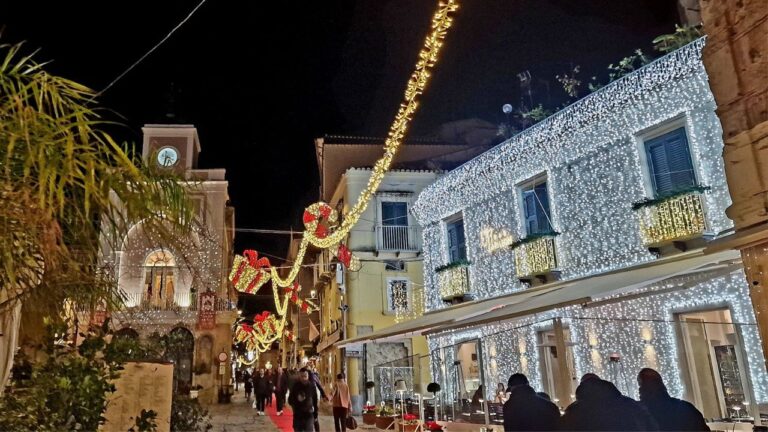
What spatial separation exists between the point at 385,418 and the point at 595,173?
8339 mm

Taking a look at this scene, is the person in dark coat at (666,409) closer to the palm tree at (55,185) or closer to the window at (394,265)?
the palm tree at (55,185)

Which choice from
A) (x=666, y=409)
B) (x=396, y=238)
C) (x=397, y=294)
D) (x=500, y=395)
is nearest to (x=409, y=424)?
(x=500, y=395)

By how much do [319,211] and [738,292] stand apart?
1234 cm

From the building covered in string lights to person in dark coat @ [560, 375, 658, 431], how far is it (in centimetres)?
228

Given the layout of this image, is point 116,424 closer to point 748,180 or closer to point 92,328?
point 92,328

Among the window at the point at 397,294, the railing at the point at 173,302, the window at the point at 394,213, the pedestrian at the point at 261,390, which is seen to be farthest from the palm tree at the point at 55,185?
the railing at the point at 173,302

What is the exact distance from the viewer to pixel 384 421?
1481cm

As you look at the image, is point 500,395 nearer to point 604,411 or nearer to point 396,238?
point 604,411

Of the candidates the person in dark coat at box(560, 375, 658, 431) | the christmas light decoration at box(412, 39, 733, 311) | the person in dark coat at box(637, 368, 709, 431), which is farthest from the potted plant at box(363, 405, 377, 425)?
the person in dark coat at box(560, 375, 658, 431)

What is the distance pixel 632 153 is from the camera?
428 inches

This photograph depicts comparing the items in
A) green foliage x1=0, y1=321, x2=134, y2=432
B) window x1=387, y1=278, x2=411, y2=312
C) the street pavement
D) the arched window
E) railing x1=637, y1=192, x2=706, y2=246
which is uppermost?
the arched window

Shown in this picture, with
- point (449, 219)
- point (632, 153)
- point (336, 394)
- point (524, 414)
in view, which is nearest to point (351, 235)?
point (449, 219)

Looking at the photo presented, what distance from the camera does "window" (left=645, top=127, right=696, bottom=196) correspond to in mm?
10008

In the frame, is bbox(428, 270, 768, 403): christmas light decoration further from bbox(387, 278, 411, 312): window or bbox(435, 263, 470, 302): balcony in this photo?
bbox(387, 278, 411, 312): window
